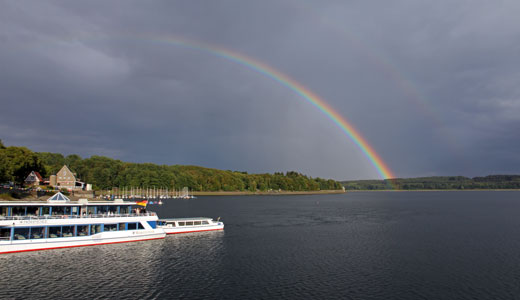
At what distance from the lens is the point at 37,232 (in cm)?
6081

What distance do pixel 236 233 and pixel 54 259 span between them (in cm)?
4196

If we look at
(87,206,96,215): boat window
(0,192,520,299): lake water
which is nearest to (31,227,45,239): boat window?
(0,192,520,299): lake water

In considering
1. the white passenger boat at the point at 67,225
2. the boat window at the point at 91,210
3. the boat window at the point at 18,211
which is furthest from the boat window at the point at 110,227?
the boat window at the point at 18,211

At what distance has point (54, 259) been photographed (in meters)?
53.6

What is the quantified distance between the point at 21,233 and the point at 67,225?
284 inches

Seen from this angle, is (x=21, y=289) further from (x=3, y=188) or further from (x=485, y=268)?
(x=3, y=188)

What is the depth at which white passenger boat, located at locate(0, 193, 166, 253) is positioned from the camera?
Answer: 58188 millimetres

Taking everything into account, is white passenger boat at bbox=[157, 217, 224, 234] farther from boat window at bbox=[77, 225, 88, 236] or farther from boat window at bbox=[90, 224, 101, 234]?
boat window at bbox=[77, 225, 88, 236]

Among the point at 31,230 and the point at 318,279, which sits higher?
the point at 31,230

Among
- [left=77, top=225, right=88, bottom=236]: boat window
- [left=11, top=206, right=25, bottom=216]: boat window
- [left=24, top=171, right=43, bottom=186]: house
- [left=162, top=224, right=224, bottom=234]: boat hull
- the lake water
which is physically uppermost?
[left=24, top=171, right=43, bottom=186]: house

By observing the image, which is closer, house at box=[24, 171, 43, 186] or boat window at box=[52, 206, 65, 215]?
boat window at box=[52, 206, 65, 215]

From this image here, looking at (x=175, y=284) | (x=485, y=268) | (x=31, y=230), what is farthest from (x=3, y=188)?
(x=485, y=268)

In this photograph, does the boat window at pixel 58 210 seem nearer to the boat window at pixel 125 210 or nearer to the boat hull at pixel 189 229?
the boat window at pixel 125 210

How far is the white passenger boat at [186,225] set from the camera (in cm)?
8256
